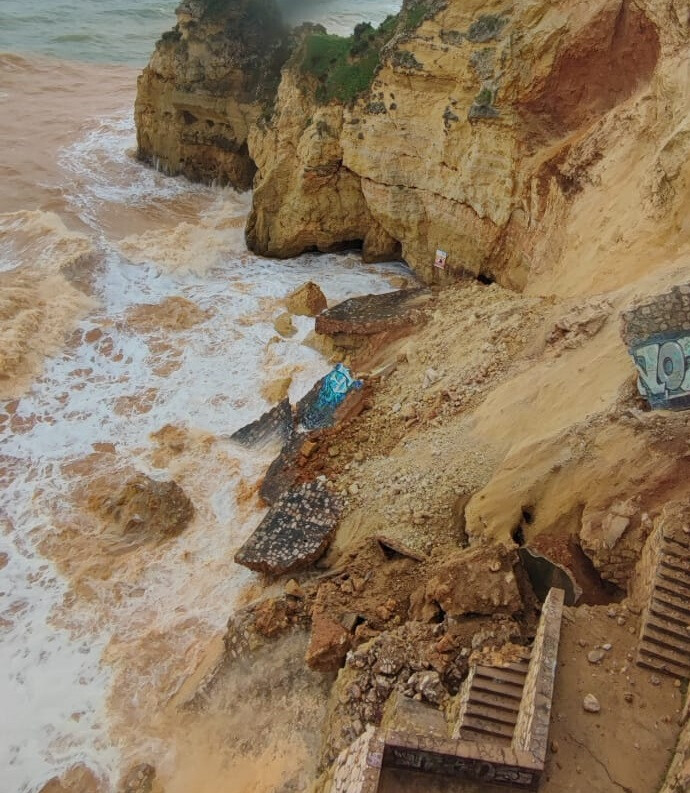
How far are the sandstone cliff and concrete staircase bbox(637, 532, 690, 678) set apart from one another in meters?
5.56

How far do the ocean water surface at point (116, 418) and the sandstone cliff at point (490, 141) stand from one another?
2037mm

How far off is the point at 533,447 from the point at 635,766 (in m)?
4.47

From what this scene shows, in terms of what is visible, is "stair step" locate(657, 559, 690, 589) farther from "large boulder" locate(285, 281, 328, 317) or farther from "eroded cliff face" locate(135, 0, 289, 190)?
"eroded cliff face" locate(135, 0, 289, 190)

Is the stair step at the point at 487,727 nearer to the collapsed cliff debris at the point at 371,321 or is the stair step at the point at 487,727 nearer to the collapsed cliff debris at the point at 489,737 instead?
the collapsed cliff debris at the point at 489,737

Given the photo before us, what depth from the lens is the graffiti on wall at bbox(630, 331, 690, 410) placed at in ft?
28.1

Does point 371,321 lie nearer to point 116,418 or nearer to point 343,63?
point 116,418

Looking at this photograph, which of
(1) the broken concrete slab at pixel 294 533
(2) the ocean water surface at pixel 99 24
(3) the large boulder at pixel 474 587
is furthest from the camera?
(2) the ocean water surface at pixel 99 24

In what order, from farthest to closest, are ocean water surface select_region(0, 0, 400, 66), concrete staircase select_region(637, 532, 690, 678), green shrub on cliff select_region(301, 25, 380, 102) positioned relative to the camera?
ocean water surface select_region(0, 0, 400, 66), green shrub on cliff select_region(301, 25, 380, 102), concrete staircase select_region(637, 532, 690, 678)

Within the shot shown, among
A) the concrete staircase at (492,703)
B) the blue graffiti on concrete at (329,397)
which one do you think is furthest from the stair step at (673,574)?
the blue graffiti on concrete at (329,397)

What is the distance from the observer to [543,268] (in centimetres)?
1437

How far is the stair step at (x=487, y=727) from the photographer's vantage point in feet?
22.2

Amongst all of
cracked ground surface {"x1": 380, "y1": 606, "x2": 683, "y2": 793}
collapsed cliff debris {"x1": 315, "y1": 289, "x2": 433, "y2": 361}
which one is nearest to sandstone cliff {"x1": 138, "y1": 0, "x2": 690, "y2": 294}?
collapsed cliff debris {"x1": 315, "y1": 289, "x2": 433, "y2": 361}

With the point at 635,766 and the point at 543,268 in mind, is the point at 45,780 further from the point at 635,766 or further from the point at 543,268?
the point at 543,268

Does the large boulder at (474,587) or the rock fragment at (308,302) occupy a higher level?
the large boulder at (474,587)
